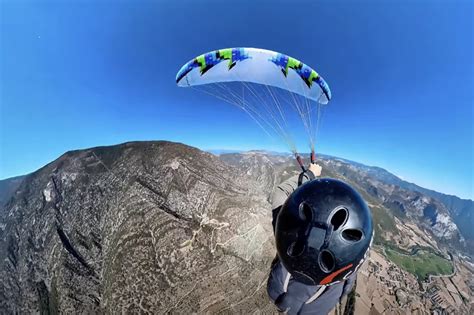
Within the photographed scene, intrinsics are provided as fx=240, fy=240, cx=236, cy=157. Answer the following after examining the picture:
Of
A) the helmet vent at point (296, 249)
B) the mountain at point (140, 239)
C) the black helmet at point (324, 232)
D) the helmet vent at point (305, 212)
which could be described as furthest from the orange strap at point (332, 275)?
the mountain at point (140, 239)

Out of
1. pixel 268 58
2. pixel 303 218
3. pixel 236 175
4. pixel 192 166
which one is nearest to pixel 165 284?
pixel 192 166

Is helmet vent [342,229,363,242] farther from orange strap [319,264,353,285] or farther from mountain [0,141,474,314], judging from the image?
mountain [0,141,474,314]

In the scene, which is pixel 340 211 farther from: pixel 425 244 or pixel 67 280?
pixel 425 244

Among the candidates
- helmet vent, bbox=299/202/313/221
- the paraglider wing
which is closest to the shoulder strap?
helmet vent, bbox=299/202/313/221

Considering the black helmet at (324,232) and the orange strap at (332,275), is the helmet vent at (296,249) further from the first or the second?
the orange strap at (332,275)

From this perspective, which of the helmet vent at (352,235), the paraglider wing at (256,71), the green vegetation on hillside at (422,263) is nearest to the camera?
the helmet vent at (352,235)

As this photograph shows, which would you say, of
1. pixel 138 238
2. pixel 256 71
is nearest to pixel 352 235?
pixel 256 71
